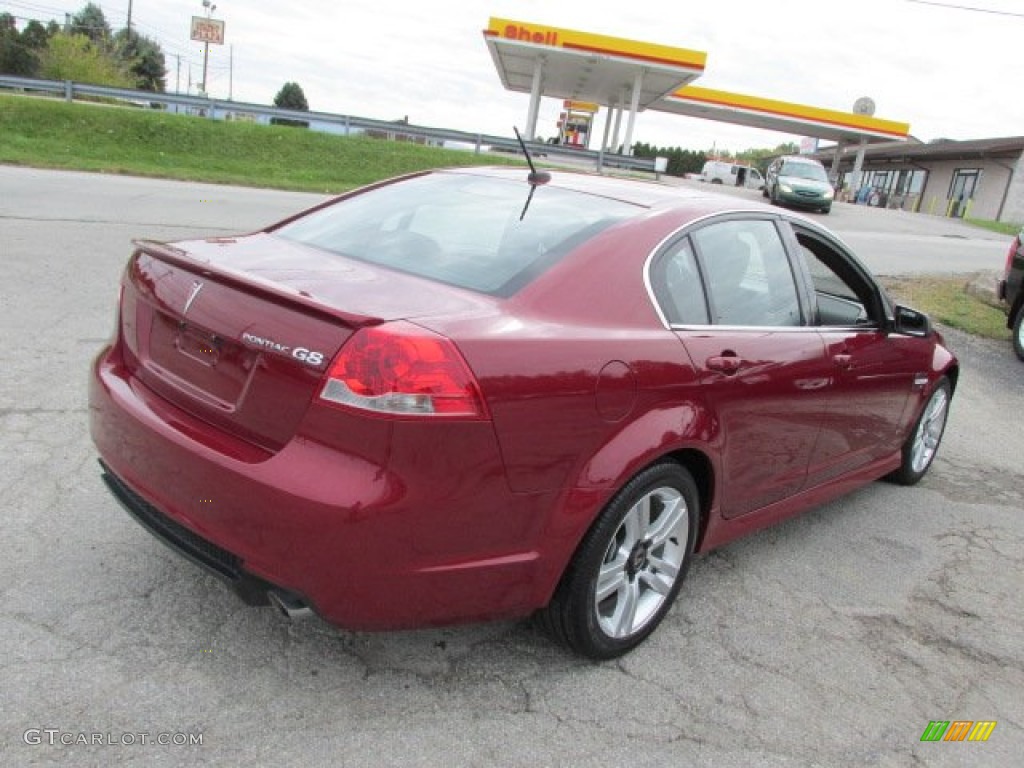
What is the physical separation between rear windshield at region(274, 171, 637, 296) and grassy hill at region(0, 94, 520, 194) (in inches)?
616

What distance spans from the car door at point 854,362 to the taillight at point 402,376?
207 cm

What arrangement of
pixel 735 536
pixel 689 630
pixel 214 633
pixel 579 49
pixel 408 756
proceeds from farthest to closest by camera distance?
pixel 579 49 < pixel 735 536 < pixel 689 630 < pixel 214 633 < pixel 408 756

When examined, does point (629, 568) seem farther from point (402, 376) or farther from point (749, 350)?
point (402, 376)

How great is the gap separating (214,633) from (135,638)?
24 cm

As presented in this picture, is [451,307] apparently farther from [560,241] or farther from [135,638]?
[135,638]

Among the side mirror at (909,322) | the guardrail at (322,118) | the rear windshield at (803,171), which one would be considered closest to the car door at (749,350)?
the side mirror at (909,322)

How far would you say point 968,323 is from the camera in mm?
9938

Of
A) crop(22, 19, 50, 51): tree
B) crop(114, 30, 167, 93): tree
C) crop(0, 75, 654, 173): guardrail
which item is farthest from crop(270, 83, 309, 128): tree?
crop(0, 75, 654, 173): guardrail

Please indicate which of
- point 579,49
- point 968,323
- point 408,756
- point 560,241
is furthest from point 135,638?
point 579,49

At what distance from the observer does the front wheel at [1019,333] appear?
345 inches

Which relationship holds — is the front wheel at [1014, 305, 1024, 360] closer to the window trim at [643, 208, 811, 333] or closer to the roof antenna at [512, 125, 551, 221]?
the window trim at [643, 208, 811, 333]

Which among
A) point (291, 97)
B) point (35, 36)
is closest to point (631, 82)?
point (291, 97)

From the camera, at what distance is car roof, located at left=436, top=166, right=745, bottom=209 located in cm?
340

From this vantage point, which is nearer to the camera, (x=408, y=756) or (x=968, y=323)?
(x=408, y=756)
